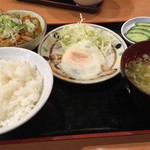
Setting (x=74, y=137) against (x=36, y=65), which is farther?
(x=36, y=65)

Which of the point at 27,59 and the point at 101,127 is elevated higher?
the point at 27,59

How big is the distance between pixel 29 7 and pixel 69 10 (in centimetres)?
39

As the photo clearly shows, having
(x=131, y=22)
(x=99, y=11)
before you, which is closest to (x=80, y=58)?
(x=131, y=22)

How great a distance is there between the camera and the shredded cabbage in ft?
6.23

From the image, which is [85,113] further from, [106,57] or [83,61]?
[106,57]

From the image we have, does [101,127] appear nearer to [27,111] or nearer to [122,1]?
[27,111]

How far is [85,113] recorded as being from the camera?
1440mm

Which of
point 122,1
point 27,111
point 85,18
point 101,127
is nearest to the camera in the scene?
point 27,111

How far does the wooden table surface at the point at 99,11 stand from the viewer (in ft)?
7.45

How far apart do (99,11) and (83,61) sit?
85 centimetres

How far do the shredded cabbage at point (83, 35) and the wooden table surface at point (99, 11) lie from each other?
0.26m

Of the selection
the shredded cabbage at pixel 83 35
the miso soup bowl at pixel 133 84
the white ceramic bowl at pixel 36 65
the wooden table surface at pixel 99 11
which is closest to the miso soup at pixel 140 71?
the miso soup bowl at pixel 133 84

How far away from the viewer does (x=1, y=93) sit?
1337 mm

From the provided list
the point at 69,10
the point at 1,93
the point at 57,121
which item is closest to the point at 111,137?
the point at 57,121
